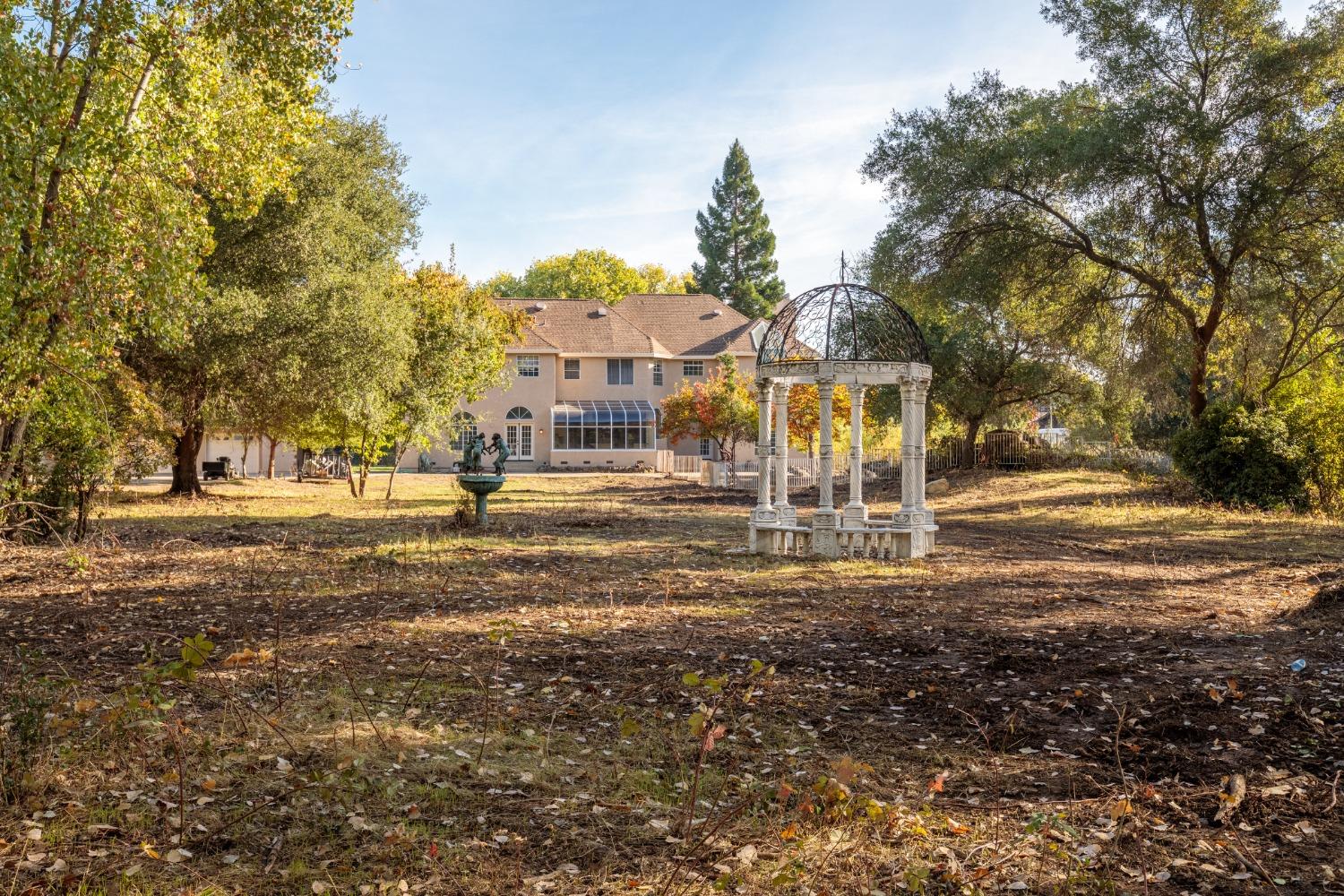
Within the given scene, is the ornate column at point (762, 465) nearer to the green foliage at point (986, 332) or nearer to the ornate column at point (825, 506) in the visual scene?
the ornate column at point (825, 506)

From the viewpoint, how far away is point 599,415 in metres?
49.1

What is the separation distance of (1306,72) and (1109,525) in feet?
30.4

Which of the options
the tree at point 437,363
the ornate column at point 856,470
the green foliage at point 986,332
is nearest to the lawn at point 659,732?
the ornate column at point 856,470

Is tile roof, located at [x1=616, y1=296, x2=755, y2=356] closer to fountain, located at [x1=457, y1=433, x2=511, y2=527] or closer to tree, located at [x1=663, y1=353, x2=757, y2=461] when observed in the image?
tree, located at [x1=663, y1=353, x2=757, y2=461]

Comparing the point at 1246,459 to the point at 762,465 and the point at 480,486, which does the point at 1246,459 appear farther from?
the point at 480,486

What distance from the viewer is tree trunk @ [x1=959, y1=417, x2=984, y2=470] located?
32.0 metres

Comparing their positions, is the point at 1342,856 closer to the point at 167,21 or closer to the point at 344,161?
the point at 167,21

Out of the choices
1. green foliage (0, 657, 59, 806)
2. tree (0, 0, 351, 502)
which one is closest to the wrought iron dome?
tree (0, 0, 351, 502)

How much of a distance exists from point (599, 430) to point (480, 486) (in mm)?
31665

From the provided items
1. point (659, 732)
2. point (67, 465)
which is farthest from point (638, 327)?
point (659, 732)

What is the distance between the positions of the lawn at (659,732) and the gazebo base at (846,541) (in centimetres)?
242

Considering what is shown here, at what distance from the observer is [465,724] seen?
5.64 metres

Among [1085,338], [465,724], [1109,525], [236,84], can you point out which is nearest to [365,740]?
[465,724]

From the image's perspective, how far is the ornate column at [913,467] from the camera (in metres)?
14.5
